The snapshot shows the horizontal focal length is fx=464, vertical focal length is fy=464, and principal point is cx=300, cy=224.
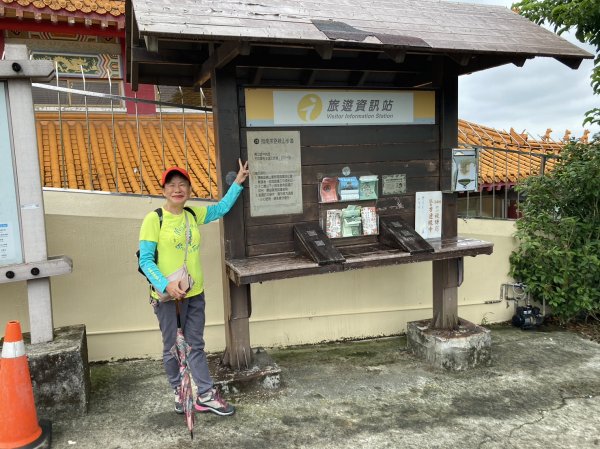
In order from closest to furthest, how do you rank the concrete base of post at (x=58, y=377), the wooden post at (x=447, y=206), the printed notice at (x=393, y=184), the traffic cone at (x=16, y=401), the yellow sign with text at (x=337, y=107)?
the traffic cone at (x=16, y=401)
the concrete base of post at (x=58, y=377)
the yellow sign with text at (x=337, y=107)
the printed notice at (x=393, y=184)
the wooden post at (x=447, y=206)

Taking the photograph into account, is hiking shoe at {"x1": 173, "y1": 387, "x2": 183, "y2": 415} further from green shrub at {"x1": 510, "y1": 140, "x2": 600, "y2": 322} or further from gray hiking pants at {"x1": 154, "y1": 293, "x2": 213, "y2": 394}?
green shrub at {"x1": 510, "y1": 140, "x2": 600, "y2": 322}

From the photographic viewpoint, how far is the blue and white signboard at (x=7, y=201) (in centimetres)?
333

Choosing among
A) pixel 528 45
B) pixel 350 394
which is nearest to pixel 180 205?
pixel 350 394

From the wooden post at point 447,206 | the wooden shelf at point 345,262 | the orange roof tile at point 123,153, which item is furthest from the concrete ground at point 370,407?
the orange roof tile at point 123,153

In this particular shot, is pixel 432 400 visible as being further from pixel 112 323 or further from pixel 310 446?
pixel 112 323

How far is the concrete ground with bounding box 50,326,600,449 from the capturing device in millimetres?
3199

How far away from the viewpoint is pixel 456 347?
169 inches

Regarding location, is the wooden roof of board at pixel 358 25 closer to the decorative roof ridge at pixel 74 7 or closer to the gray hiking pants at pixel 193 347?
the gray hiking pants at pixel 193 347

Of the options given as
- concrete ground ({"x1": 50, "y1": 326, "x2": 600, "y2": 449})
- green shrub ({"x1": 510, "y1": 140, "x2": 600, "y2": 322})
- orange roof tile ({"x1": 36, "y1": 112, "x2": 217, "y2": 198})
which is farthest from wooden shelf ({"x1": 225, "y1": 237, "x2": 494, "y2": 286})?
orange roof tile ({"x1": 36, "y1": 112, "x2": 217, "y2": 198})

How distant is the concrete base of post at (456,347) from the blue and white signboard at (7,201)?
11.8 ft

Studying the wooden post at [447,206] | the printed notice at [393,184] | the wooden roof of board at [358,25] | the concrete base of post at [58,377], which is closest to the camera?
the wooden roof of board at [358,25]

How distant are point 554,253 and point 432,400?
2625 millimetres

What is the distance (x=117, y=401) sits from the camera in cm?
373

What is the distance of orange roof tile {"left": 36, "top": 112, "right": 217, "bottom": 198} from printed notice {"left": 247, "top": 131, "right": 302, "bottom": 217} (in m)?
1.61
